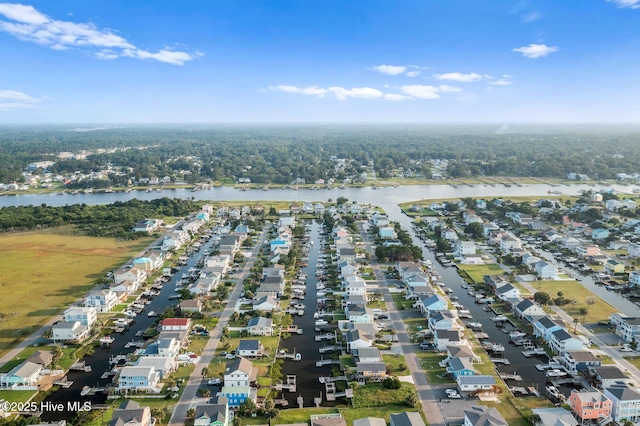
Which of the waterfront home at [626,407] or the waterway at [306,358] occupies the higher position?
the waterfront home at [626,407]

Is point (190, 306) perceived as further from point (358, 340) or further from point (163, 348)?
point (358, 340)

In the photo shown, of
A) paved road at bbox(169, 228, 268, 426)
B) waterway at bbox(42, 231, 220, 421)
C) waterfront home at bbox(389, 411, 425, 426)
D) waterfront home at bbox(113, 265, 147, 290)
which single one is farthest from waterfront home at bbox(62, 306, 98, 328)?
waterfront home at bbox(389, 411, 425, 426)

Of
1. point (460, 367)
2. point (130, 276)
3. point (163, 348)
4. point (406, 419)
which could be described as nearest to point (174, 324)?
point (163, 348)

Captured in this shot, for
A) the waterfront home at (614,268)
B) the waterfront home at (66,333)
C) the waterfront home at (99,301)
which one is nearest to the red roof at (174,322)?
the waterfront home at (66,333)

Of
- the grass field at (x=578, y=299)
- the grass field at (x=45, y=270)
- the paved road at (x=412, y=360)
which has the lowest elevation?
the paved road at (x=412, y=360)

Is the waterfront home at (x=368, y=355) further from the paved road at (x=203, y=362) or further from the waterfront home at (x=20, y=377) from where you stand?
the waterfront home at (x=20, y=377)

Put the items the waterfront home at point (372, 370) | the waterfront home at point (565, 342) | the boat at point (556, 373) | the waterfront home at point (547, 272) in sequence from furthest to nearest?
1. the waterfront home at point (547, 272)
2. the waterfront home at point (565, 342)
3. the boat at point (556, 373)
4. the waterfront home at point (372, 370)

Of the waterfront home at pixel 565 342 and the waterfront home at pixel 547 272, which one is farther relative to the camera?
the waterfront home at pixel 547 272

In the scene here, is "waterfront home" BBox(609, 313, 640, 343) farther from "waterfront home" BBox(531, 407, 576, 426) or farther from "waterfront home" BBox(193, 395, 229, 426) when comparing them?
"waterfront home" BBox(193, 395, 229, 426)

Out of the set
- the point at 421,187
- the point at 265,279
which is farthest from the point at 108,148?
the point at 265,279
